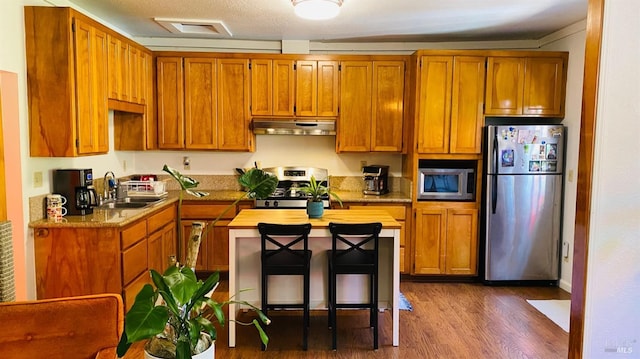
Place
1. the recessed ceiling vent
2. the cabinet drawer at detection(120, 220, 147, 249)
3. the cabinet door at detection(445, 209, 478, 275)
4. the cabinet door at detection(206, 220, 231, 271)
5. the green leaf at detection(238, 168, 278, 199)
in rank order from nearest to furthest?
the green leaf at detection(238, 168, 278, 199) → the cabinet drawer at detection(120, 220, 147, 249) → the recessed ceiling vent → the cabinet door at detection(445, 209, 478, 275) → the cabinet door at detection(206, 220, 231, 271)

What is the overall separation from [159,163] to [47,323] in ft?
12.1

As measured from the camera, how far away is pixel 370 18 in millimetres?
3998

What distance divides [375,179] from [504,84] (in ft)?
5.45

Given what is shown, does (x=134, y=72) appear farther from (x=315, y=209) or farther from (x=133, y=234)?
(x=315, y=209)

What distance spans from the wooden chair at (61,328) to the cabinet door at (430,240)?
338 cm

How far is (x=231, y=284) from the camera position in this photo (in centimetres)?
309

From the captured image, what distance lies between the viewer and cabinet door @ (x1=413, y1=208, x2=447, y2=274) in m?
4.55

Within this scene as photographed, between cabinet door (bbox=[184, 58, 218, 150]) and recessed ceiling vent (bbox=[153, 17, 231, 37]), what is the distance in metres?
0.28

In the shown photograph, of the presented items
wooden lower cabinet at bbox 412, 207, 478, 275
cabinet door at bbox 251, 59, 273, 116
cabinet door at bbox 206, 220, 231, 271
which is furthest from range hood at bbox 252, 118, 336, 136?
wooden lower cabinet at bbox 412, 207, 478, 275

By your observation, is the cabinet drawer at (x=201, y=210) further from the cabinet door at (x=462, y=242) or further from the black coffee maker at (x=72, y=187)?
the cabinet door at (x=462, y=242)

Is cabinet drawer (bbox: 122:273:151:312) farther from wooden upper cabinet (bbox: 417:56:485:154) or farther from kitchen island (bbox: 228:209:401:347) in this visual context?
wooden upper cabinet (bbox: 417:56:485:154)

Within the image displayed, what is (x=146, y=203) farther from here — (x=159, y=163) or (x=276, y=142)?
(x=276, y=142)

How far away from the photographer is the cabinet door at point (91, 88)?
10.4ft

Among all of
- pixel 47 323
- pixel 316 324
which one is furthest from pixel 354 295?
pixel 47 323
